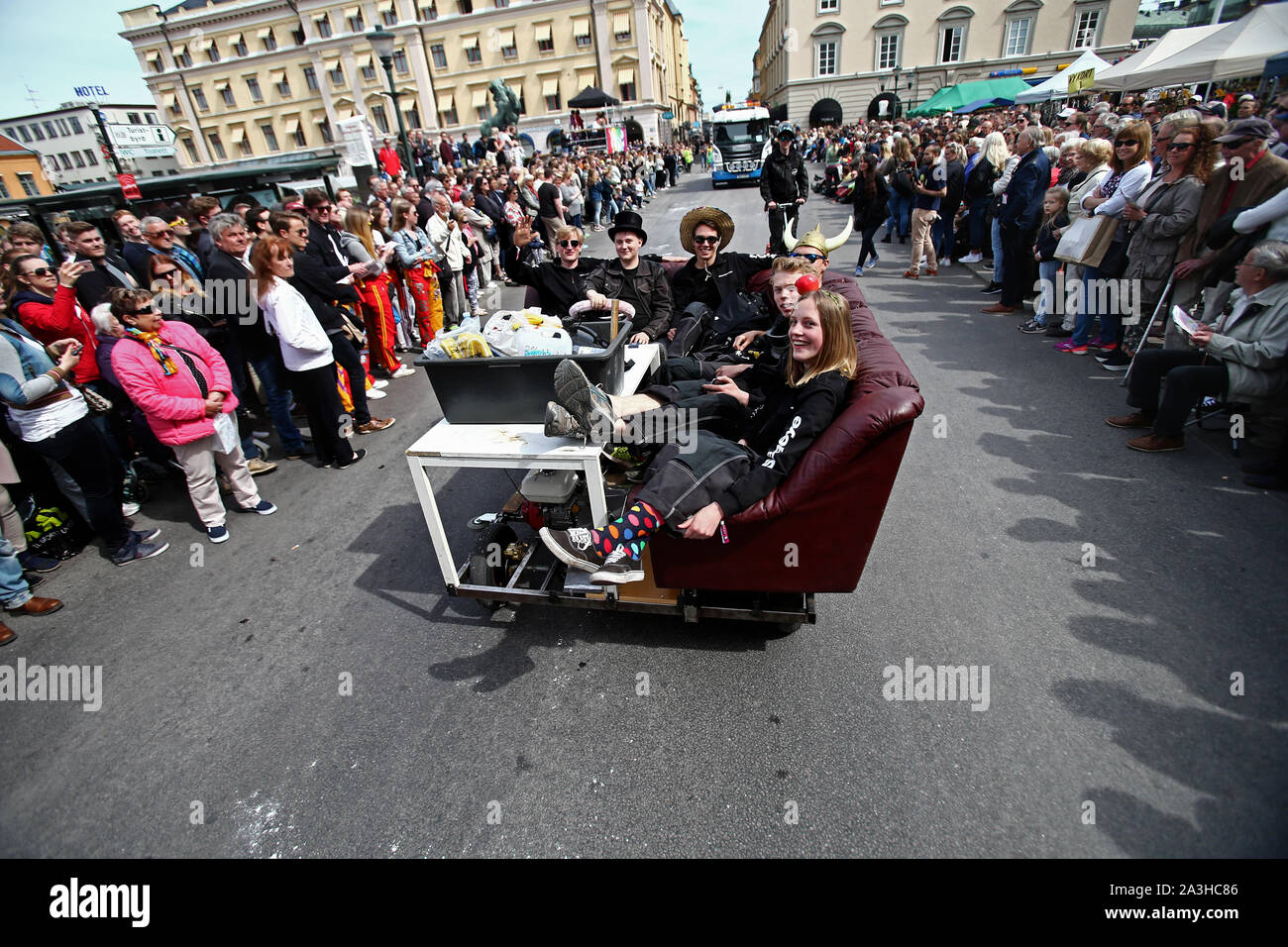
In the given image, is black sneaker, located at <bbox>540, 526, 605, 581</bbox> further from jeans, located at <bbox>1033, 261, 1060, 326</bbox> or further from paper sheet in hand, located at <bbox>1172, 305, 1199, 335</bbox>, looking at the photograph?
jeans, located at <bbox>1033, 261, 1060, 326</bbox>

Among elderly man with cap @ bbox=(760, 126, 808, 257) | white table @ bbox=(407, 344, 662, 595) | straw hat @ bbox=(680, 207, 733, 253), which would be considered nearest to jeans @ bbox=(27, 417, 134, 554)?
white table @ bbox=(407, 344, 662, 595)

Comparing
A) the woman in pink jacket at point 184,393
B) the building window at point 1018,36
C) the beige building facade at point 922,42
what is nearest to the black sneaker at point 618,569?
the woman in pink jacket at point 184,393

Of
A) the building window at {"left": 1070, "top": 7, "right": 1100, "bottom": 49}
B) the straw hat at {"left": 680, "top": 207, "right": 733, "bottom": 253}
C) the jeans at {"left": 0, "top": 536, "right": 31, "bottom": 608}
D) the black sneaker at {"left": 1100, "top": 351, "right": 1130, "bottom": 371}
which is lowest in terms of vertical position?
the black sneaker at {"left": 1100, "top": 351, "right": 1130, "bottom": 371}

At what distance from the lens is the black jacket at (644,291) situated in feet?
15.8

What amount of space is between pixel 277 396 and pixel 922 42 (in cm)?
5313

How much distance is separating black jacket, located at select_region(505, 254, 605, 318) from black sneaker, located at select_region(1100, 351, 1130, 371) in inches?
204

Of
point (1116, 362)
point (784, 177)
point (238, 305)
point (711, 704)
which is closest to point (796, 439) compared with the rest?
point (711, 704)

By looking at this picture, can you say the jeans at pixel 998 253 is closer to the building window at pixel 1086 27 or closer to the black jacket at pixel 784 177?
the black jacket at pixel 784 177

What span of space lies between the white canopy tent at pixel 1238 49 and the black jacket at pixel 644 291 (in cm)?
1537

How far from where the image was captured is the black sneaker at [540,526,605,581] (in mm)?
2635

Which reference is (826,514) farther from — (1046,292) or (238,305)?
(1046,292)

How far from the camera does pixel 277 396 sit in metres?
5.30
